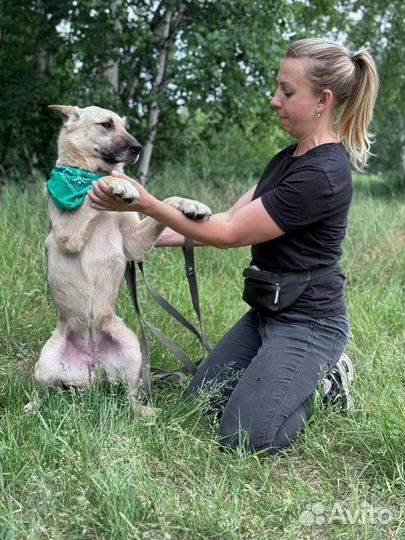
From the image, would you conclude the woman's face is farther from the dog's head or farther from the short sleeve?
the dog's head

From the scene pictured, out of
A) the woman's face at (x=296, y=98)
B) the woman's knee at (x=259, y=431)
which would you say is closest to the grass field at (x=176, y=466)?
the woman's knee at (x=259, y=431)

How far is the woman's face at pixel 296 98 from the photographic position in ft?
10.0

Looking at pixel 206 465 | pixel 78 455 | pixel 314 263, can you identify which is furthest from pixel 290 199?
pixel 78 455

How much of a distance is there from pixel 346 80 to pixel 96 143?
129 cm

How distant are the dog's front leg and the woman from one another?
138 mm

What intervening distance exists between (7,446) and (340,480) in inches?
53.4

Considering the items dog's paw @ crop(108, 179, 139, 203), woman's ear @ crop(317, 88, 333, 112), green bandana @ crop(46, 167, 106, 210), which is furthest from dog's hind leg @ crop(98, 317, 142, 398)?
woman's ear @ crop(317, 88, 333, 112)

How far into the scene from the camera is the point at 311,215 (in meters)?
2.98

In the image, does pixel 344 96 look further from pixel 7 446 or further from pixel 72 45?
pixel 72 45

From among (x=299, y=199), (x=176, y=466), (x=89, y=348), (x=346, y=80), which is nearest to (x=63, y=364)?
(x=89, y=348)

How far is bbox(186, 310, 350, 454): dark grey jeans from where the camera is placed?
2.89m

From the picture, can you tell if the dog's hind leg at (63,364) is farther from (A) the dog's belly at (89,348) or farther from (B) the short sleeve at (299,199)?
(B) the short sleeve at (299,199)

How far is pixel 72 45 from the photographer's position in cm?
702

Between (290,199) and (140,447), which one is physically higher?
(290,199)
